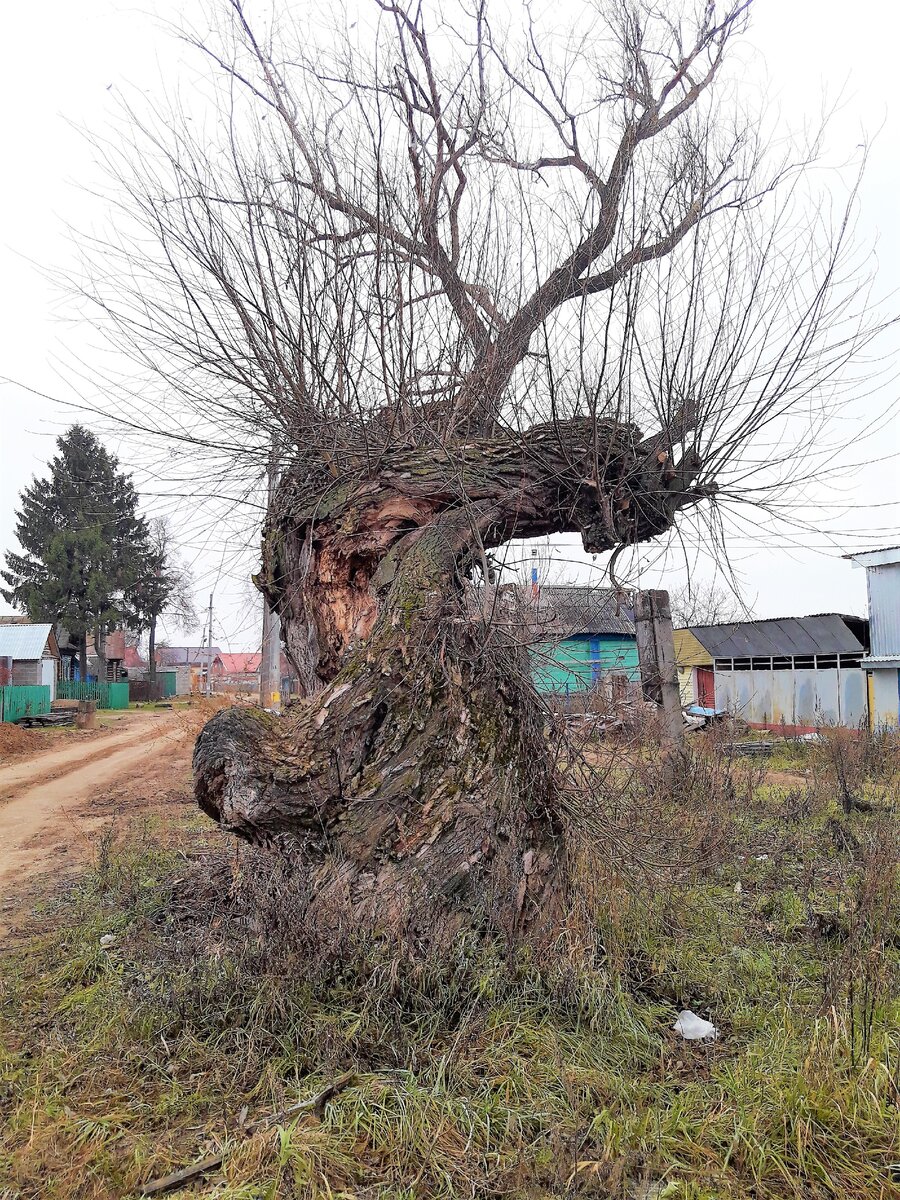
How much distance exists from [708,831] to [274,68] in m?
5.97

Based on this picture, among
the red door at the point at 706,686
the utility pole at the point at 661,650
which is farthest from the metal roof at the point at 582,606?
the red door at the point at 706,686

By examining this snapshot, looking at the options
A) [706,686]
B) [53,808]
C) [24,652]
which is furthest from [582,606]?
[24,652]

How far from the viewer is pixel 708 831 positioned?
18.3ft

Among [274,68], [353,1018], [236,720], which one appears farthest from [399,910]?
[274,68]

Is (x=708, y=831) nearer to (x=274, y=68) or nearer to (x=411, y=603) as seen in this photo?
(x=411, y=603)

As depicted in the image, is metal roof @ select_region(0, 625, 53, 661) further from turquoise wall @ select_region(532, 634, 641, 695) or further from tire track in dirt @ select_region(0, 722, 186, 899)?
turquoise wall @ select_region(532, 634, 641, 695)

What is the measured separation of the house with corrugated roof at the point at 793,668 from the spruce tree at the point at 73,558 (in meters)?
24.0

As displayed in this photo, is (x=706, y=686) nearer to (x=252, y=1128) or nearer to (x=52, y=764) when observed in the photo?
(x=52, y=764)

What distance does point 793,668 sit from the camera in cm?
2006

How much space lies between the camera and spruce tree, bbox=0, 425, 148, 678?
103ft

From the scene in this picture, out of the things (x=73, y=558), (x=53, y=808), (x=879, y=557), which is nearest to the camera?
(x=53, y=808)

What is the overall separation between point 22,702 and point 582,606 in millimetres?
22995

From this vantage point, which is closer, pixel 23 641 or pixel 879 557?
pixel 879 557

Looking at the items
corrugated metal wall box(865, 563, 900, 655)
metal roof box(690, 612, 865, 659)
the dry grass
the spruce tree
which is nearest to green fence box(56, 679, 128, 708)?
the spruce tree
